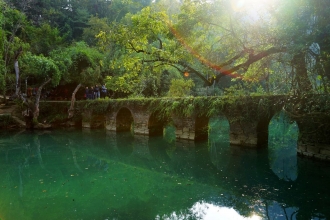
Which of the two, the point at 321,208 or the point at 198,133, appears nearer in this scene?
the point at 321,208

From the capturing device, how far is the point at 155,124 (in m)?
14.7

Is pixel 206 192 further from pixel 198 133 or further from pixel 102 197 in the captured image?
pixel 198 133

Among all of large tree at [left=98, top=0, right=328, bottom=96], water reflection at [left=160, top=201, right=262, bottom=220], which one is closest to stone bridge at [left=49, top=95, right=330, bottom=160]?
large tree at [left=98, top=0, right=328, bottom=96]

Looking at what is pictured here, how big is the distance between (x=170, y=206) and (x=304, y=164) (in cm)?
503

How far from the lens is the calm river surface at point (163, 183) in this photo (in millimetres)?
4641

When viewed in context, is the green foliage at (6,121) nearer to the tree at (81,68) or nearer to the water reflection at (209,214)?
the tree at (81,68)

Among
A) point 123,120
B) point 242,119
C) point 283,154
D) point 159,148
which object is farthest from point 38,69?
point 283,154

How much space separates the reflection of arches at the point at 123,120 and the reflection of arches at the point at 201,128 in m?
6.22

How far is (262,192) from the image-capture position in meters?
5.55

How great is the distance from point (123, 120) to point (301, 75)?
11.7m

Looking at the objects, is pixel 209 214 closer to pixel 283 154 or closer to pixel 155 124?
pixel 283 154

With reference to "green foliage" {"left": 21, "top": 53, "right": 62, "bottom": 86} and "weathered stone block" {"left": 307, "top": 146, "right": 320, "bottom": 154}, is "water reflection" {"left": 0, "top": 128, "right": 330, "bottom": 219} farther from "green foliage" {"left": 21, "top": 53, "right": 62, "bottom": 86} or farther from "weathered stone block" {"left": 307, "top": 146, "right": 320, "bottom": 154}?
"green foliage" {"left": 21, "top": 53, "right": 62, "bottom": 86}

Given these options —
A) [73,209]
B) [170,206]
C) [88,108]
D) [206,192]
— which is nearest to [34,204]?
[73,209]

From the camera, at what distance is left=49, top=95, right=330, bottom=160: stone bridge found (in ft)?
25.6
